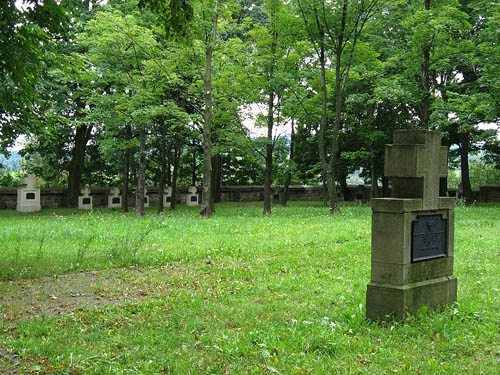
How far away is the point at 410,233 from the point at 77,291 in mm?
4873

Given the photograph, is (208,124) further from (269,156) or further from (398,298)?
(398,298)

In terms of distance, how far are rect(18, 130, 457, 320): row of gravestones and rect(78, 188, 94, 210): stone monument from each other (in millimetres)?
27027

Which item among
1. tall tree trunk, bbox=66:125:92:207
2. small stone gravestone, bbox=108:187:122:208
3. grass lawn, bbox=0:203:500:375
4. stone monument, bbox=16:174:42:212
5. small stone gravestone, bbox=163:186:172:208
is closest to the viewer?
grass lawn, bbox=0:203:500:375

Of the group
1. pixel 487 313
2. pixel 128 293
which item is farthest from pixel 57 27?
pixel 487 313

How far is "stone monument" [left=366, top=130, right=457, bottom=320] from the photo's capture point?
576 centimetres

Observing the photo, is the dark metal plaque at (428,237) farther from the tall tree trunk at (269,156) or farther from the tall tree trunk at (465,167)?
the tall tree trunk at (465,167)

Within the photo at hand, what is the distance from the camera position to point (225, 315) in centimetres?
617

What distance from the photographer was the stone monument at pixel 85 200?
30.7 meters

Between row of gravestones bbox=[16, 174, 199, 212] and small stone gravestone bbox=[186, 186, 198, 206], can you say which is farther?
small stone gravestone bbox=[186, 186, 198, 206]

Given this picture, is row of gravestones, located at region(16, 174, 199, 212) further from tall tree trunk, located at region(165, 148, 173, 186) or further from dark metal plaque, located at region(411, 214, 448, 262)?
dark metal plaque, located at region(411, 214, 448, 262)

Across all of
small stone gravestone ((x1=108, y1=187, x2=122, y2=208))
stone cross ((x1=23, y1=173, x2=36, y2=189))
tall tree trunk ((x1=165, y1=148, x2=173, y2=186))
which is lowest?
small stone gravestone ((x1=108, y1=187, x2=122, y2=208))

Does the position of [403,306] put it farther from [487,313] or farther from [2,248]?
[2,248]

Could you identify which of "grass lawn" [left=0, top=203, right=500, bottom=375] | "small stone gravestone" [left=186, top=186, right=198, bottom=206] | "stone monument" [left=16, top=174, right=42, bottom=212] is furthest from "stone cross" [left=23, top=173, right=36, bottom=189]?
"grass lawn" [left=0, top=203, right=500, bottom=375]

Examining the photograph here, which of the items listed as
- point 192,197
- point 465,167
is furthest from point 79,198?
point 465,167
